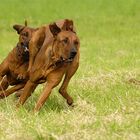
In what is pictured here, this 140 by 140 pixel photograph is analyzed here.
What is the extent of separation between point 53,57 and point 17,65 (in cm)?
134

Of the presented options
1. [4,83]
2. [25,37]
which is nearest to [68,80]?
[25,37]

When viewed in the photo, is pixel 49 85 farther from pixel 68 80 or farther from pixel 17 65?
pixel 17 65

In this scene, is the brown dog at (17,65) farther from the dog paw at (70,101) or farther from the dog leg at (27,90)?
the dog paw at (70,101)

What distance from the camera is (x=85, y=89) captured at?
1038 cm

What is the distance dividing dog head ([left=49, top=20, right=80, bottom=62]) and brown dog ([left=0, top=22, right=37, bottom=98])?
959mm

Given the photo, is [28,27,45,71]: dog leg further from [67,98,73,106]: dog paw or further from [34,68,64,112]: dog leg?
[67,98,73,106]: dog paw

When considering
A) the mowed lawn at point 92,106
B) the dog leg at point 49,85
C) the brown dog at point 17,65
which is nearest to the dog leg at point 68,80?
the mowed lawn at point 92,106

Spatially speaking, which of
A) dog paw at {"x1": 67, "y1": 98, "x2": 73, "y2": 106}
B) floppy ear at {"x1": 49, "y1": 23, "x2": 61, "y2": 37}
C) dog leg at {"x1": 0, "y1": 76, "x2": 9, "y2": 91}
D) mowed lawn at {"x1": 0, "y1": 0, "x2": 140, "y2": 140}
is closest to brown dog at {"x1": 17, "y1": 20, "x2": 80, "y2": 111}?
floppy ear at {"x1": 49, "y1": 23, "x2": 61, "y2": 37}

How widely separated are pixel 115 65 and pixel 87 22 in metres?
15.0

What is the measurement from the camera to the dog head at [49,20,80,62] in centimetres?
820

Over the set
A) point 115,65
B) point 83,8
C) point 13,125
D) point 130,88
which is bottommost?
point 83,8

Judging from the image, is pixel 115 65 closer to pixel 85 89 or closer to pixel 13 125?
pixel 85 89

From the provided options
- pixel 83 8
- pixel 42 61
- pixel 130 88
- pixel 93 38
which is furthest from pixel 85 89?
pixel 83 8

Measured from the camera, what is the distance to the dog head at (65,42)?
820 centimetres
